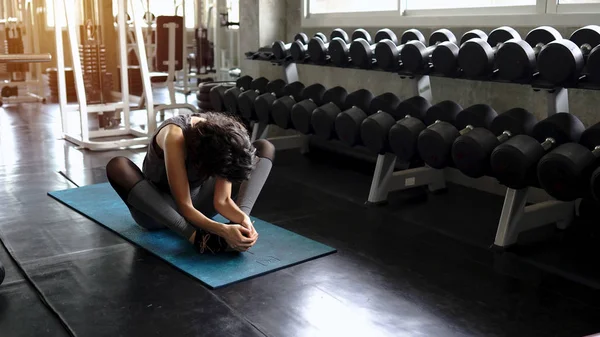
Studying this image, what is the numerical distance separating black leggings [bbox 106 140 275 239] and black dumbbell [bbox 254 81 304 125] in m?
1.27

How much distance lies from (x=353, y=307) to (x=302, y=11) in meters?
2.98

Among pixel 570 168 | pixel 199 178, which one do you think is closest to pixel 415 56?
pixel 570 168

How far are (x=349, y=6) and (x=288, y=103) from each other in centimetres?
115

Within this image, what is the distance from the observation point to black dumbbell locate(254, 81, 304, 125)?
3586 millimetres

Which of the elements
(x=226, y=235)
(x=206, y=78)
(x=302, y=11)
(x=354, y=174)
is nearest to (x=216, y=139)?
(x=226, y=235)

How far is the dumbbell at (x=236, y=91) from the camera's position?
154 inches

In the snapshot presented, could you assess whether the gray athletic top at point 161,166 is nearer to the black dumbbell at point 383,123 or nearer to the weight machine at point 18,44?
the black dumbbell at point 383,123

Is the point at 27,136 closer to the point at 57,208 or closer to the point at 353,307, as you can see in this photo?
the point at 57,208

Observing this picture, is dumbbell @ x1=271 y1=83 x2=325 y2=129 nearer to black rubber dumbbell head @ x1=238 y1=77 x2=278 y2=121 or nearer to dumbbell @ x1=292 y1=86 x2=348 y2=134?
dumbbell @ x1=292 y1=86 x2=348 y2=134

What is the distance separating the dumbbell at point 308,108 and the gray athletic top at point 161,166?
1.15 meters

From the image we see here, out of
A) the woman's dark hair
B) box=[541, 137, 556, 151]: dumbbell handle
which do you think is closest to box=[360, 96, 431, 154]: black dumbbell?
box=[541, 137, 556, 151]: dumbbell handle

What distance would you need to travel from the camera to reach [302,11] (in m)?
4.33

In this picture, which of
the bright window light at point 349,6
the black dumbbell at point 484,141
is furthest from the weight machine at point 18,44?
the black dumbbell at point 484,141

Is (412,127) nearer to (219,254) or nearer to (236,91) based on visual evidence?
(219,254)
